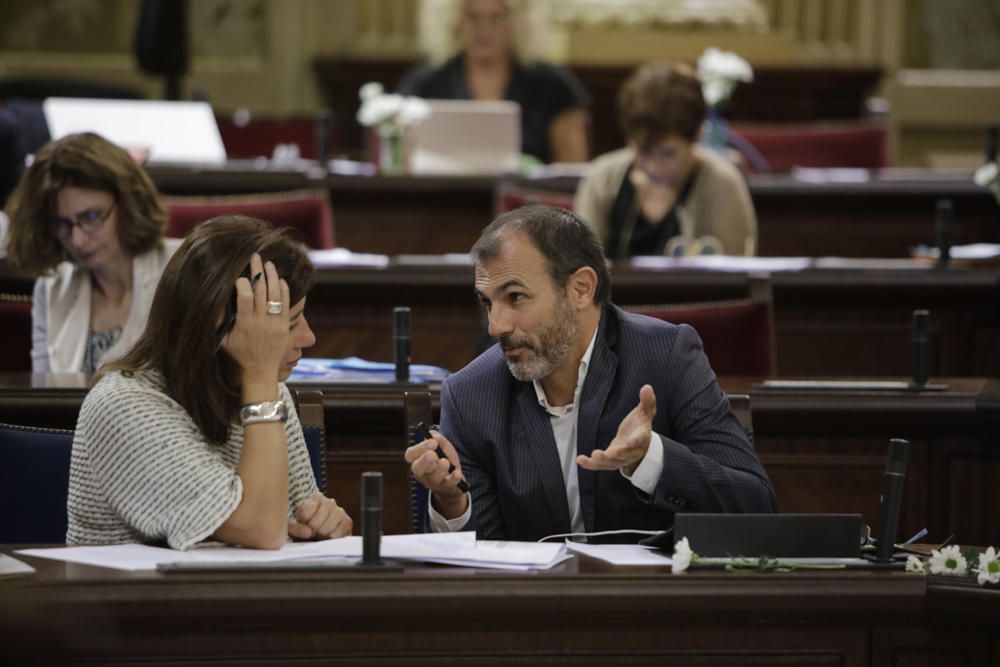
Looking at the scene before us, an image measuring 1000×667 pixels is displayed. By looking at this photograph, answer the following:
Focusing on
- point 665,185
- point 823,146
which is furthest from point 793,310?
point 823,146

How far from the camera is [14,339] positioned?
3.99 metres

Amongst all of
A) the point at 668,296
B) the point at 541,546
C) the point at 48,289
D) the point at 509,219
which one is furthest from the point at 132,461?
the point at 668,296

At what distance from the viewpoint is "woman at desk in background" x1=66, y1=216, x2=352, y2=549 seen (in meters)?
A: 2.29

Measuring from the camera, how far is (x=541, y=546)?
7.34ft

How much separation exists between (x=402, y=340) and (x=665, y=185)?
86.7 inches

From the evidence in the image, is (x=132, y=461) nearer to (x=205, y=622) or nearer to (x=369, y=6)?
(x=205, y=622)

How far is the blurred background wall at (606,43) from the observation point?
29.9 ft

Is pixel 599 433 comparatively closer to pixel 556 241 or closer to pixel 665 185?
pixel 556 241

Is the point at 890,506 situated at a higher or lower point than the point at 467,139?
lower

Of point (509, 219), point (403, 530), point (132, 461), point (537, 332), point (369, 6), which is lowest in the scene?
point (403, 530)

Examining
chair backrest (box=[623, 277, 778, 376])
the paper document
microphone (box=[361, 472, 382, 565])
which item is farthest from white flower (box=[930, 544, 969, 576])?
chair backrest (box=[623, 277, 778, 376])

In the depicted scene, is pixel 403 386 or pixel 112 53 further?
pixel 112 53

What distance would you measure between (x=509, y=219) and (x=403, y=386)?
2.08 ft

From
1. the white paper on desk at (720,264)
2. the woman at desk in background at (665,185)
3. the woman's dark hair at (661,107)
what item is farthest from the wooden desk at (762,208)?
the white paper on desk at (720,264)
